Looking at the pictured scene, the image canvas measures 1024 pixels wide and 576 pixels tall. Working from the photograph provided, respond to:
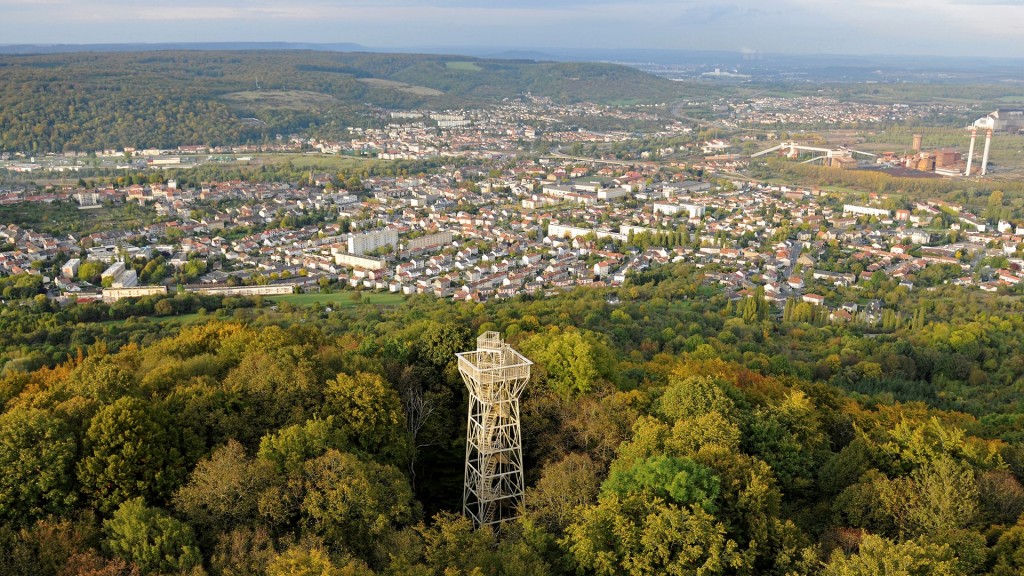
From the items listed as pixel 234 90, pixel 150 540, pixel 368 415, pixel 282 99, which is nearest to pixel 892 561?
pixel 368 415

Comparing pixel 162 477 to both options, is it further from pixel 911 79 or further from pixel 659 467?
pixel 911 79

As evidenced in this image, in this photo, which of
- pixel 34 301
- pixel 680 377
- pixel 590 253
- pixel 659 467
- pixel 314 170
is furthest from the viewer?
pixel 314 170

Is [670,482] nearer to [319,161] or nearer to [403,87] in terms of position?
[319,161]

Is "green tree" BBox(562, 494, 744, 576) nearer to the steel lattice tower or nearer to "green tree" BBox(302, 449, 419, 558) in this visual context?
the steel lattice tower

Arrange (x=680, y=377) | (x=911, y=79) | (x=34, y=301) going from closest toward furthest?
1. (x=680, y=377)
2. (x=34, y=301)
3. (x=911, y=79)

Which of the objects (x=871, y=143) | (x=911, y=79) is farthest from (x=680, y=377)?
(x=911, y=79)

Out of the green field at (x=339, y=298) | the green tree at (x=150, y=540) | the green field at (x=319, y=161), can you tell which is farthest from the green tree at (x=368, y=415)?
the green field at (x=319, y=161)

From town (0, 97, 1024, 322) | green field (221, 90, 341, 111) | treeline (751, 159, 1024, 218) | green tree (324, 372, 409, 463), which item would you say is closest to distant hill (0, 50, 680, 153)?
green field (221, 90, 341, 111)

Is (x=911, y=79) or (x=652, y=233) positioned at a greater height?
(x=911, y=79)
